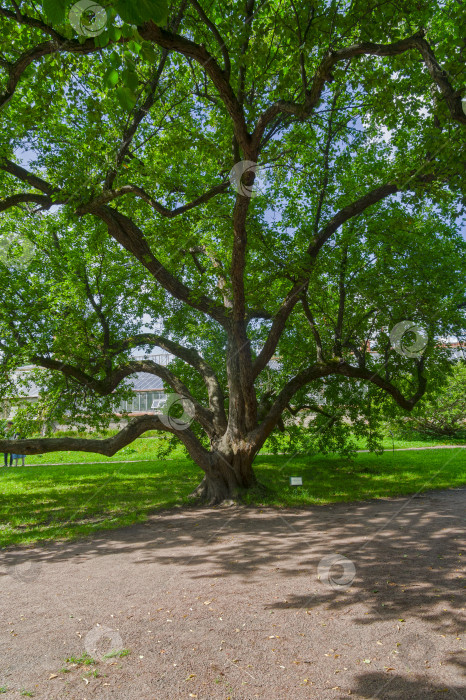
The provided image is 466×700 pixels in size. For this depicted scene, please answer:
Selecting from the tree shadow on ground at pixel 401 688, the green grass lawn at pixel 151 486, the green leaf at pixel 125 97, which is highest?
the green leaf at pixel 125 97

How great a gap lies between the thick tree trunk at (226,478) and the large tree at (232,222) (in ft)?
0.14

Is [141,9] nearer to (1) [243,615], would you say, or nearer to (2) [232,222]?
(1) [243,615]

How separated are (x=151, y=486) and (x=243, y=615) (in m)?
9.99

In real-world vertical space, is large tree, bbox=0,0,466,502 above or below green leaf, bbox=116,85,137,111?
above

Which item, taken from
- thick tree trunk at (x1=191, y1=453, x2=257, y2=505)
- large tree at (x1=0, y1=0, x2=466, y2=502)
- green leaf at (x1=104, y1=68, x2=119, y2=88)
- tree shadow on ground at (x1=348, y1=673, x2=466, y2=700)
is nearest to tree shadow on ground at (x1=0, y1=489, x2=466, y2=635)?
thick tree trunk at (x1=191, y1=453, x2=257, y2=505)

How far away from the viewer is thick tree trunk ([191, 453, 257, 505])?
35.1 ft

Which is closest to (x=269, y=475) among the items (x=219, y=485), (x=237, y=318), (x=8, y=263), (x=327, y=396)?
(x=327, y=396)

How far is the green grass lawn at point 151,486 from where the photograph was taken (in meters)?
9.77

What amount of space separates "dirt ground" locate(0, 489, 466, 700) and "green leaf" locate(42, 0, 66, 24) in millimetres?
4079

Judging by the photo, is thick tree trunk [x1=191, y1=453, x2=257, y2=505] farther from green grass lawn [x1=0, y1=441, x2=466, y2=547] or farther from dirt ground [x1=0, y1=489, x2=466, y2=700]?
dirt ground [x1=0, y1=489, x2=466, y2=700]

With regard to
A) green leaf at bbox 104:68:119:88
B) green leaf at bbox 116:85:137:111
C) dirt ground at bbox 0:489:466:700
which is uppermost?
green leaf at bbox 116:85:137:111

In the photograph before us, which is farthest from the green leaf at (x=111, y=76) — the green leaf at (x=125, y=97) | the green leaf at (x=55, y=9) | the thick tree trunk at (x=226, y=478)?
the thick tree trunk at (x=226, y=478)

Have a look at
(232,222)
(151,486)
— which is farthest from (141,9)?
(151,486)

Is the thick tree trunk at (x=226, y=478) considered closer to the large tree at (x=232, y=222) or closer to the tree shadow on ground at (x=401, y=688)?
the large tree at (x=232, y=222)
